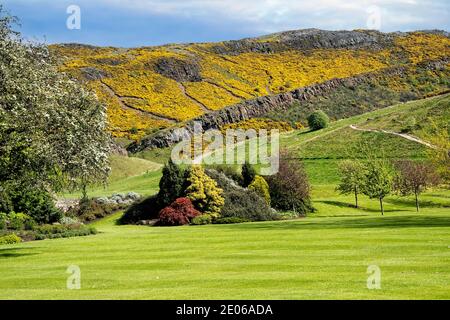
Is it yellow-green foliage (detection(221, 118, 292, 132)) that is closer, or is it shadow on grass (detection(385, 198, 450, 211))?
shadow on grass (detection(385, 198, 450, 211))

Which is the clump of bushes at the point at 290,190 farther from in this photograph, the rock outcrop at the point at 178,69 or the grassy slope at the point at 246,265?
the rock outcrop at the point at 178,69

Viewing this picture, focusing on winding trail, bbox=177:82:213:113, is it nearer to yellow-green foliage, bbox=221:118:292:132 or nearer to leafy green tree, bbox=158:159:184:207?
yellow-green foliage, bbox=221:118:292:132

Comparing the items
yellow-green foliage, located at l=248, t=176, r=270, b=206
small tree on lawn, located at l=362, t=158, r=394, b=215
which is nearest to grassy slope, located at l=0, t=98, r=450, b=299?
small tree on lawn, located at l=362, t=158, r=394, b=215

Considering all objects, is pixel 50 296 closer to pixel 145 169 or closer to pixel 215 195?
pixel 215 195

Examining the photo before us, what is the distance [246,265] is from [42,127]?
11.5 meters

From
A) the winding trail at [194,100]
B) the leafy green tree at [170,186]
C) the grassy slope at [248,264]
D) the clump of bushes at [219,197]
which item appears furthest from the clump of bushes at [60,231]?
the winding trail at [194,100]

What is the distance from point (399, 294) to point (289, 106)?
118 metres

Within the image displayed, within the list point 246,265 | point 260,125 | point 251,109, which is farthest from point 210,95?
point 246,265

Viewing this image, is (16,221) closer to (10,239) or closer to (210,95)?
(10,239)

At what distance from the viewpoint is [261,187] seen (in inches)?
2317

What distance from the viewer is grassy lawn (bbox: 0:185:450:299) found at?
17406 millimetres

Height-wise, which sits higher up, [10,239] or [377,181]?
[377,181]

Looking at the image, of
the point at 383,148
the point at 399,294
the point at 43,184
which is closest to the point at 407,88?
the point at 383,148

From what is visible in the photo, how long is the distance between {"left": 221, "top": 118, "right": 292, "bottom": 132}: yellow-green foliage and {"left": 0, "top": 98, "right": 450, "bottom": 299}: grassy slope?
8283 centimetres
